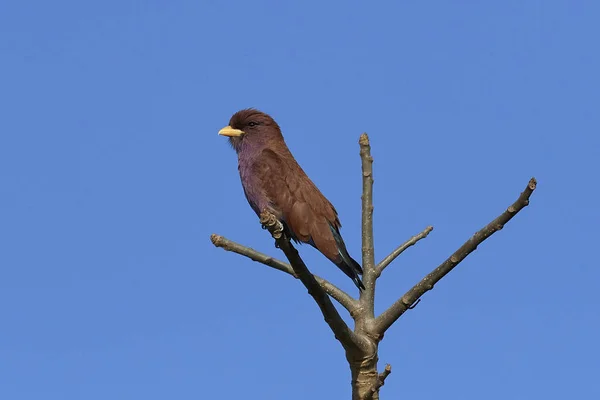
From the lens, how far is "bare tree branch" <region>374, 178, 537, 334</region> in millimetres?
3480

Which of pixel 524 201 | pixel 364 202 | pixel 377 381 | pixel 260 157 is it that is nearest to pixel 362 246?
pixel 364 202

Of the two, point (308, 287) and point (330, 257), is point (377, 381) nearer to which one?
point (308, 287)

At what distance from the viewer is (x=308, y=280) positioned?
3795 millimetres

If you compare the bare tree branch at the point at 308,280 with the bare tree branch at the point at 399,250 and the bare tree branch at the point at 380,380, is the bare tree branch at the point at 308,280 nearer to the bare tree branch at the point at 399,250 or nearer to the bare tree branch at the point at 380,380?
the bare tree branch at the point at 380,380

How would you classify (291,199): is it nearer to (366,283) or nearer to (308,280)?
(366,283)

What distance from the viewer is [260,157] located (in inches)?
238

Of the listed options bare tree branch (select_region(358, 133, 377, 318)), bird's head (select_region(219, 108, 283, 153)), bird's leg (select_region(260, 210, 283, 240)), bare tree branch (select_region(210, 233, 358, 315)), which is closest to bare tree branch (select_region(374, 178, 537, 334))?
bare tree branch (select_region(210, 233, 358, 315))

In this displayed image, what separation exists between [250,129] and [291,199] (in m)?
1.17

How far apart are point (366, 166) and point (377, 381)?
1250mm

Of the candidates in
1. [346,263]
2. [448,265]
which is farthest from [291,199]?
[448,265]

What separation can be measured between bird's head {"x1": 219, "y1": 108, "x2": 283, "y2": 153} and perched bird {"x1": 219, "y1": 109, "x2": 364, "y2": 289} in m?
0.12

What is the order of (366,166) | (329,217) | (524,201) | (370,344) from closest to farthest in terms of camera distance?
(524,201), (370,344), (366,166), (329,217)

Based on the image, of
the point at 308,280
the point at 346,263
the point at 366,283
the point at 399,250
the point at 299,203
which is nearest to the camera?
the point at 308,280

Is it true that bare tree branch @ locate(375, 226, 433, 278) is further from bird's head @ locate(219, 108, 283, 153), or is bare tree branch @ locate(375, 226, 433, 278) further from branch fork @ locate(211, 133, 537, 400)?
bird's head @ locate(219, 108, 283, 153)
